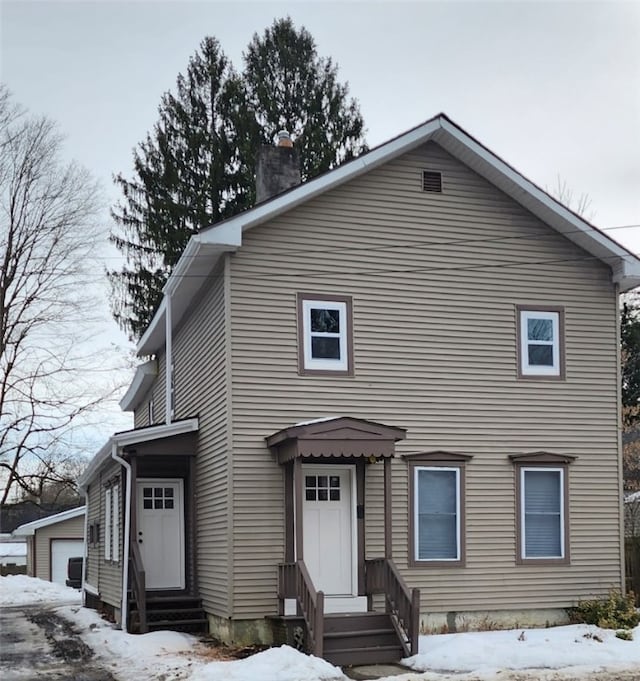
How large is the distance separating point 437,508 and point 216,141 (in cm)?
1915

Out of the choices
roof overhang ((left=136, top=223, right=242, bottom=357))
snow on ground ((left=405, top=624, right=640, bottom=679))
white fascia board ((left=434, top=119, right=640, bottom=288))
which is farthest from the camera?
white fascia board ((left=434, top=119, right=640, bottom=288))

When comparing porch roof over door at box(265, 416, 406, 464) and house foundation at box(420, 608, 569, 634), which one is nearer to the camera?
porch roof over door at box(265, 416, 406, 464)

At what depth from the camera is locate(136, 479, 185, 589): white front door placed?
53.7 feet

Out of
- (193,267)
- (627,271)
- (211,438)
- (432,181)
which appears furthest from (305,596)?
(627,271)

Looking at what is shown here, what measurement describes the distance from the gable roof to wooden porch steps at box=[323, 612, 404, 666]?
17.9 ft

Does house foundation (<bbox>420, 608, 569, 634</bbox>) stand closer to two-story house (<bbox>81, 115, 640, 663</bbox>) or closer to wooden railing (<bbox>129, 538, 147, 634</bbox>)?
two-story house (<bbox>81, 115, 640, 663</bbox>)

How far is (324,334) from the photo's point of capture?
579 inches

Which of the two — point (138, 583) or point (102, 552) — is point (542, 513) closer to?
point (138, 583)


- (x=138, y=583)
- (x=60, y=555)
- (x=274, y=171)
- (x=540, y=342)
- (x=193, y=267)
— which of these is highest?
(x=274, y=171)

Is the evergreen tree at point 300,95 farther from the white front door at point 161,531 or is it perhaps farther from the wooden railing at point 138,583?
the wooden railing at point 138,583

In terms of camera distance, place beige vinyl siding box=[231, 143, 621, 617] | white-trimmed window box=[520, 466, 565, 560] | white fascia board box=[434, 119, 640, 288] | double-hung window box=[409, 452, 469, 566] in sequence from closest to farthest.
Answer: beige vinyl siding box=[231, 143, 621, 617] → double-hung window box=[409, 452, 469, 566] → white fascia board box=[434, 119, 640, 288] → white-trimmed window box=[520, 466, 565, 560]

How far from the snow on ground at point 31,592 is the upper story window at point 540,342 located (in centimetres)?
1470

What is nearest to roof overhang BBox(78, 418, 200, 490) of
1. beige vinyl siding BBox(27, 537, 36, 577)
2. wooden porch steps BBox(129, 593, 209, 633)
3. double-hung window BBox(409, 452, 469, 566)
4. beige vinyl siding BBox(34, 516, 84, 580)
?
wooden porch steps BBox(129, 593, 209, 633)

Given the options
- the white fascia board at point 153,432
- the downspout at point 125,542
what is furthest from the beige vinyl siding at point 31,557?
the white fascia board at point 153,432
